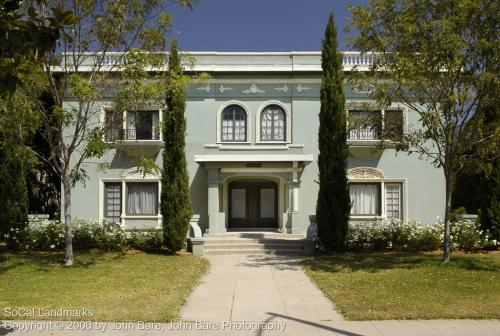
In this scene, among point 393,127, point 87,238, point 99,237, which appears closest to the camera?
point 393,127

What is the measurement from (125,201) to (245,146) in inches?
208

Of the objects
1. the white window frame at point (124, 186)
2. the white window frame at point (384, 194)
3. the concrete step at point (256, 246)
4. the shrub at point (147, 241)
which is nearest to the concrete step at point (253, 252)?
the concrete step at point (256, 246)

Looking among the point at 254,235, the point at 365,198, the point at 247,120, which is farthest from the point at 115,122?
the point at 365,198

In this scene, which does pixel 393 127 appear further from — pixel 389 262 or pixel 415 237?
pixel 415 237

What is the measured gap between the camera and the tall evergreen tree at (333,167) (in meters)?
15.1

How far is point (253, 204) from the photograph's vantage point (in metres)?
20.5

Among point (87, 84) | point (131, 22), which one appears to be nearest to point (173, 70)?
point (131, 22)

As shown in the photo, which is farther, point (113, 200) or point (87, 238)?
point (113, 200)

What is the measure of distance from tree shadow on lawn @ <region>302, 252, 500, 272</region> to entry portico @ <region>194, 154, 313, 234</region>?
4554 millimetres

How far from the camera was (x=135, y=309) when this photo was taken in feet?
27.0

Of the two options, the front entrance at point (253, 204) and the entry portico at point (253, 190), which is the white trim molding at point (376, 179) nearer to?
the entry portico at point (253, 190)

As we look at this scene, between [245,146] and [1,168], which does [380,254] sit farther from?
[1,168]

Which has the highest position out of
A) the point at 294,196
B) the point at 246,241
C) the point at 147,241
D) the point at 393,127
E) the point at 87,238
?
the point at 393,127

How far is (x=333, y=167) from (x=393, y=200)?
5.45 m
